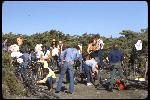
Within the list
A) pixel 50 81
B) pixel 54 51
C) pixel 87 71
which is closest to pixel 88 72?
pixel 87 71

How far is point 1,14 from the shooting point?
468 inches

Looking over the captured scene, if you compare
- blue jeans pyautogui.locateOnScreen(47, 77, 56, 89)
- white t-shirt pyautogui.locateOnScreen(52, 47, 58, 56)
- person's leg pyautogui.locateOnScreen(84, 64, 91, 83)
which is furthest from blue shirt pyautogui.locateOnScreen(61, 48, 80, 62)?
white t-shirt pyautogui.locateOnScreen(52, 47, 58, 56)

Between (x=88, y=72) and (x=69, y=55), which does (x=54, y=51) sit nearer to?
(x=88, y=72)

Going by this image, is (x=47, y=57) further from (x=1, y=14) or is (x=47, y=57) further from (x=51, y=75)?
(x=1, y=14)

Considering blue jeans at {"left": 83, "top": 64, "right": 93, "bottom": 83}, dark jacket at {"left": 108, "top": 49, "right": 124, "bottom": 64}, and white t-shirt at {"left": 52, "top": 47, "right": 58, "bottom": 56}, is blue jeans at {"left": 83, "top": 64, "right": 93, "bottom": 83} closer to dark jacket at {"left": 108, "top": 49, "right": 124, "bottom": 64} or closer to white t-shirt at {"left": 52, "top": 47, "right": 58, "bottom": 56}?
dark jacket at {"left": 108, "top": 49, "right": 124, "bottom": 64}

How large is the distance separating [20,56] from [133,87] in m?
4.29

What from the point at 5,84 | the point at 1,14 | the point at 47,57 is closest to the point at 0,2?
the point at 1,14

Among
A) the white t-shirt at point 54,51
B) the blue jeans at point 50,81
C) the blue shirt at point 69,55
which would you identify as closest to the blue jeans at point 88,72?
the blue jeans at point 50,81

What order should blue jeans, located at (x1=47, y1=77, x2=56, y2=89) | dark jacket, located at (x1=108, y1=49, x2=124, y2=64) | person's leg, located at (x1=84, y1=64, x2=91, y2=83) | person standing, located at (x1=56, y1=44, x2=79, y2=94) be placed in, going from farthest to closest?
person's leg, located at (x1=84, y1=64, x2=91, y2=83) → dark jacket, located at (x1=108, y1=49, x2=124, y2=64) → blue jeans, located at (x1=47, y1=77, x2=56, y2=89) → person standing, located at (x1=56, y1=44, x2=79, y2=94)

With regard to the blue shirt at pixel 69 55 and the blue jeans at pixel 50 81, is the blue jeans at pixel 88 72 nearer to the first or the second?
the blue jeans at pixel 50 81

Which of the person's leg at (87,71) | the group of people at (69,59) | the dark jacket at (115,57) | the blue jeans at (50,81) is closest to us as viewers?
the group of people at (69,59)

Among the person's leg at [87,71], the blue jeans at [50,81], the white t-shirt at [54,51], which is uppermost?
the white t-shirt at [54,51]

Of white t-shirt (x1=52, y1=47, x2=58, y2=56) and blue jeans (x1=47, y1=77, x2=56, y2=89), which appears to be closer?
blue jeans (x1=47, y1=77, x2=56, y2=89)

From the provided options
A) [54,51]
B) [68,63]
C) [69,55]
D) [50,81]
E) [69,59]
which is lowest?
[50,81]
